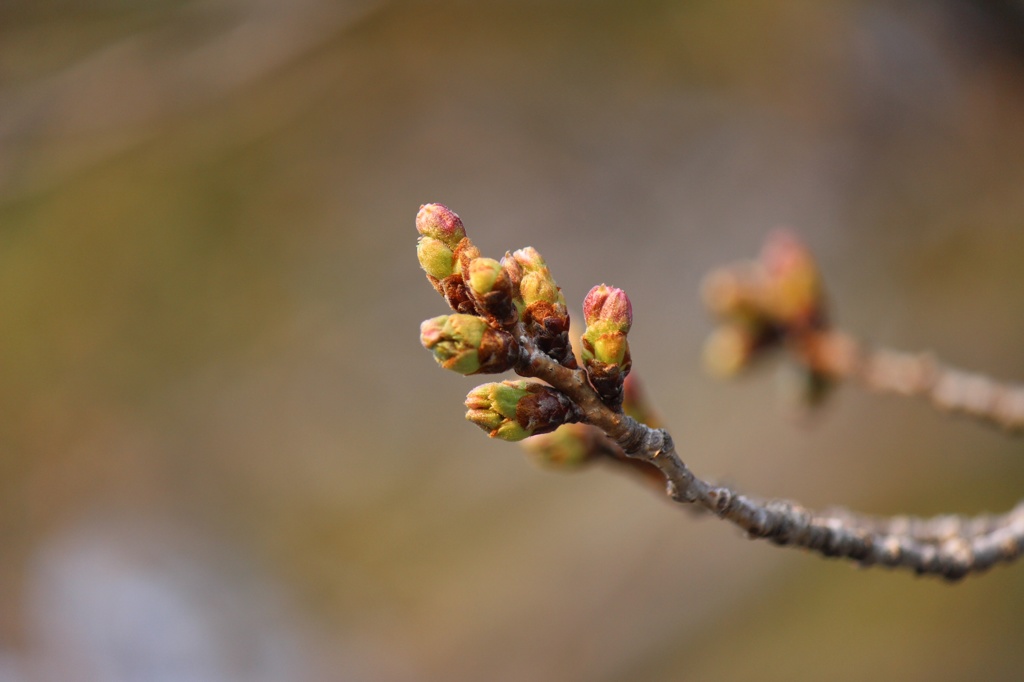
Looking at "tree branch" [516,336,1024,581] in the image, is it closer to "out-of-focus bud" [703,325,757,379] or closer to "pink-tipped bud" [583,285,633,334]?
"pink-tipped bud" [583,285,633,334]

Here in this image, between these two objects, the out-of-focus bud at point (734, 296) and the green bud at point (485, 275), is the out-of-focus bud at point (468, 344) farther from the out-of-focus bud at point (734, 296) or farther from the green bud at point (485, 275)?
the out-of-focus bud at point (734, 296)

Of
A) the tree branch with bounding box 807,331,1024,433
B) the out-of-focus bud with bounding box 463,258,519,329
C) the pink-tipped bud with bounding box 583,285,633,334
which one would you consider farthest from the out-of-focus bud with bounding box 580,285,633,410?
the tree branch with bounding box 807,331,1024,433

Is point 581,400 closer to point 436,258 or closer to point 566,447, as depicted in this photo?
point 436,258

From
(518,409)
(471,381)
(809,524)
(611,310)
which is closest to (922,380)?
(809,524)

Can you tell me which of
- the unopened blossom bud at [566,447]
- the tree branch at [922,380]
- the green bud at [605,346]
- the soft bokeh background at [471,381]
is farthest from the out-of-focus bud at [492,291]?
the soft bokeh background at [471,381]

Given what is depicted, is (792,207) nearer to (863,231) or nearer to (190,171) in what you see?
(863,231)

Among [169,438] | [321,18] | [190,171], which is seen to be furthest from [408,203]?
[321,18]
